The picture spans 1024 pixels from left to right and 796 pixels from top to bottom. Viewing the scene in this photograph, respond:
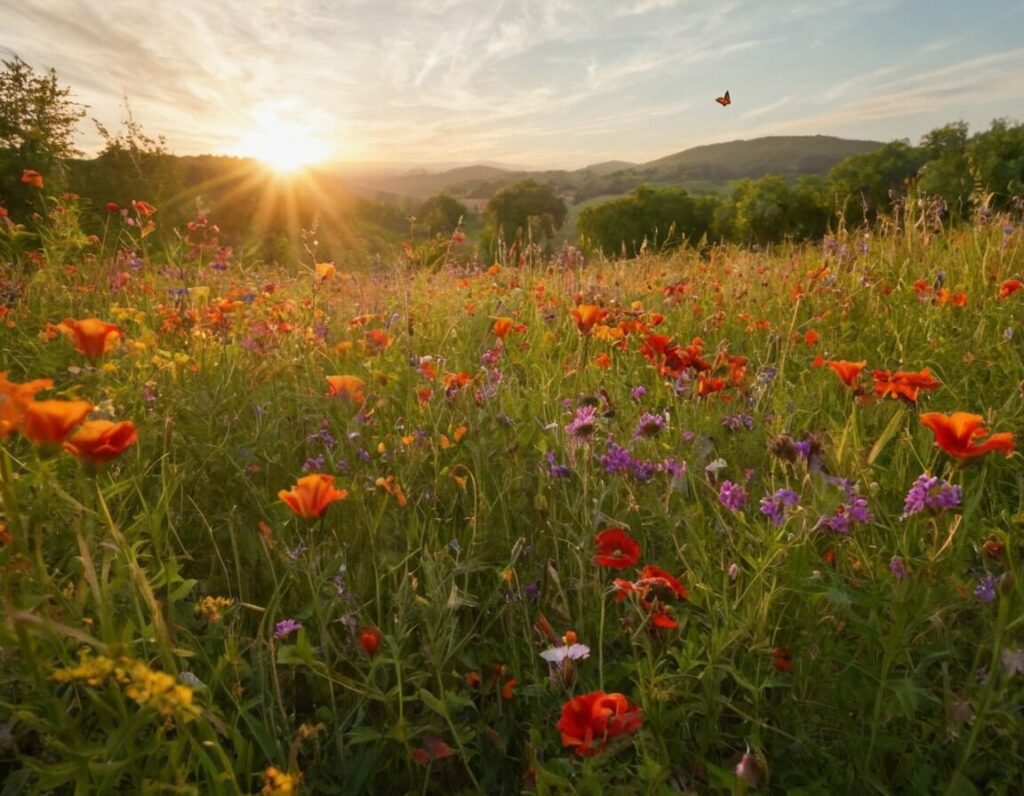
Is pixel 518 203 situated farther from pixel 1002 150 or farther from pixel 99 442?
pixel 99 442

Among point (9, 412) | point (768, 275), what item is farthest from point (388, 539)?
point (768, 275)

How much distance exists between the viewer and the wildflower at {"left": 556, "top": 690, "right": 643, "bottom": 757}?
0.95m

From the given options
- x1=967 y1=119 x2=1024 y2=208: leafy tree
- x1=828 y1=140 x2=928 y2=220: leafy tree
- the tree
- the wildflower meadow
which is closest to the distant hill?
the tree

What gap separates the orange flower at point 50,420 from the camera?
3.07ft

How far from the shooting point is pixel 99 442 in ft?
3.48

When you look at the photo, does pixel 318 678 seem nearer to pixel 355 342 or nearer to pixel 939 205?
pixel 355 342

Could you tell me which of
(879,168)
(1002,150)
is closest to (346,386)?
(1002,150)

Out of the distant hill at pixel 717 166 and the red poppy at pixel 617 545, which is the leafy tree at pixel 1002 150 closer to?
the red poppy at pixel 617 545

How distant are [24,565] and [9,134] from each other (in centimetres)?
2389

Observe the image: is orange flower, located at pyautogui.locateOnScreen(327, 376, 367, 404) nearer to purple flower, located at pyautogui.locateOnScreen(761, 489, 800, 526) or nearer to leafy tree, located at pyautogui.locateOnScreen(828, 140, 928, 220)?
purple flower, located at pyautogui.locateOnScreen(761, 489, 800, 526)

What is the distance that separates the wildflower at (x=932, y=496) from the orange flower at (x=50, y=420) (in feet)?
4.69

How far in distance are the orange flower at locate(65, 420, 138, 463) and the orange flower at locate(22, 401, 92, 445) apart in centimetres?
7

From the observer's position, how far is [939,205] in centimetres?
493

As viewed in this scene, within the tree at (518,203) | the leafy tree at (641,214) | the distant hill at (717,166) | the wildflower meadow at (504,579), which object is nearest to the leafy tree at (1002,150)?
the leafy tree at (641,214)
